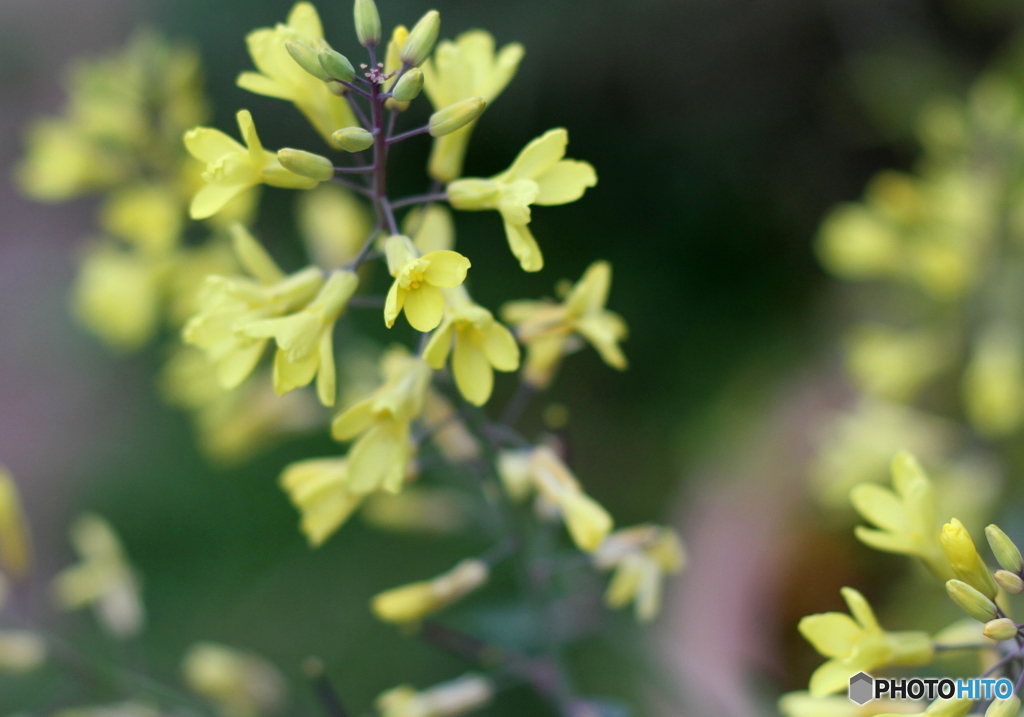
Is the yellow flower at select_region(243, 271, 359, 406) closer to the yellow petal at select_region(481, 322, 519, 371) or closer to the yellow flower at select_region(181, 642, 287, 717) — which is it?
the yellow petal at select_region(481, 322, 519, 371)

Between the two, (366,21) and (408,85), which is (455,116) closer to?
(408,85)

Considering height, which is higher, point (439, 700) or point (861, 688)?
point (439, 700)

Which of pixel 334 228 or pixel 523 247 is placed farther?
pixel 334 228

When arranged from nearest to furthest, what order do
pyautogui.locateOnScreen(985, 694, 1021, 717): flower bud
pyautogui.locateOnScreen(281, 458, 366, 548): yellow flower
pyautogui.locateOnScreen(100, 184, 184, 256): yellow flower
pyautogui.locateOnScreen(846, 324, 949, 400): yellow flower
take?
1. pyautogui.locateOnScreen(985, 694, 1021, 717): flower bud
2. pyautogui.locateOnScreen(281, 458, 366, 548): yellow flower
3. pyautogui.locateOnScreen(100, 184, 184, 256): yellow flower
4. pyautogui.locateOnScreen(846, 324, 949, 400): yellow flower

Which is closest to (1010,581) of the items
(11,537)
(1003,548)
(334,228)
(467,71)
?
(1003,548)

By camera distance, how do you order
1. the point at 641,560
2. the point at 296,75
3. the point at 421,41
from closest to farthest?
the point at 421,41, the point at 296,75, the point at 641,560

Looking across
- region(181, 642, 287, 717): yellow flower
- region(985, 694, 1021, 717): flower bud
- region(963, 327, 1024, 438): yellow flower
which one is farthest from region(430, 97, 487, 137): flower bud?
region(963, 327, 1024, 438): yellow flower

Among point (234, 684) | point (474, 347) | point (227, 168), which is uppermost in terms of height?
point (227, 168)
